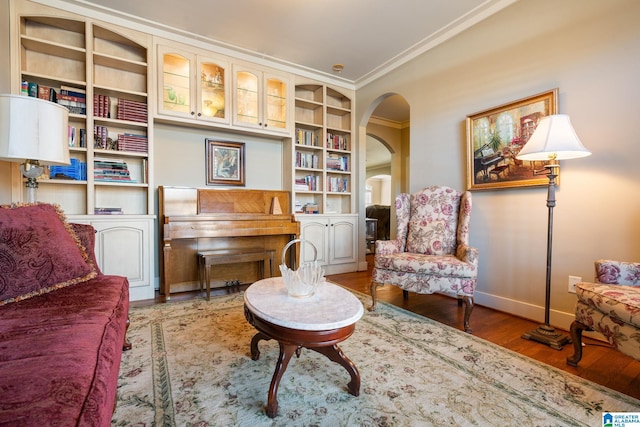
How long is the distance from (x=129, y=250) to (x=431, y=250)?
9.05 feet

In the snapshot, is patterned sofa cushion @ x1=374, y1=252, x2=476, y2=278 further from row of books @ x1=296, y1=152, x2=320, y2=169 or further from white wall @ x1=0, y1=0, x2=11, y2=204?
white wall @ x1=0, y1=0, x2=11, y2=204

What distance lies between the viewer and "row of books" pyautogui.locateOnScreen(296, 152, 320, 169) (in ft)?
12.9

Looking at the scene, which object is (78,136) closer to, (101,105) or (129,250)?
(101,105)

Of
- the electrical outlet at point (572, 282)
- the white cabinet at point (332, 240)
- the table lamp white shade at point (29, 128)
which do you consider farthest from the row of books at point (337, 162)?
the table lamp white shade at point (29, 128)

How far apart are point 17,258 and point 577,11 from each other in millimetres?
3587

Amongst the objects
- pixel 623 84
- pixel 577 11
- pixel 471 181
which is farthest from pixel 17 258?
pixel 577 11

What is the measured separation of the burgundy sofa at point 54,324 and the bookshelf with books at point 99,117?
1097 mm

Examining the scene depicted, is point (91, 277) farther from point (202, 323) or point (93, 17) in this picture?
point (93, 17)

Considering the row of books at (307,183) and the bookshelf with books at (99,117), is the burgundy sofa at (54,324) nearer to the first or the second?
the bookshelf with books at (99,117)

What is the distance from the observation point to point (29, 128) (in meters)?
1.64

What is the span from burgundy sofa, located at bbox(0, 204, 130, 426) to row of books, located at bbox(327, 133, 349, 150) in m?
3.04

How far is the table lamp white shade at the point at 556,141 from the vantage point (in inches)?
68.7

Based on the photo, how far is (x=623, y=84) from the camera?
1.85 meters

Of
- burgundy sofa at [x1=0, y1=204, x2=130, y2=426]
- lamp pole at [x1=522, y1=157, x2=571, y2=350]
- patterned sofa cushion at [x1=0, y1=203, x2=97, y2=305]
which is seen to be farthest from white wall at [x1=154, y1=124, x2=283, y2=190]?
lamp pole at [x1=522, y1=157, x2=571, y2=350]
